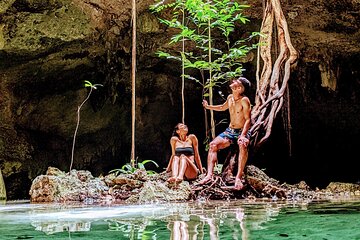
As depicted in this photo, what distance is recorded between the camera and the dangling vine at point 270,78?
16.8 feet

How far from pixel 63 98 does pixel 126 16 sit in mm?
2584

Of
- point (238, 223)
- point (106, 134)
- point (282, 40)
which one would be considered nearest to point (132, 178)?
point (282, 40)

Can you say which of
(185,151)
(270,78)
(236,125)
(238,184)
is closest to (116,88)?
(185,151)

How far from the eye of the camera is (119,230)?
1572mm

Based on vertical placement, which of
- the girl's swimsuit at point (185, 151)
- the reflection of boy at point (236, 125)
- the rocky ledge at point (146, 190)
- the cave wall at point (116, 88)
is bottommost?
the rocky ledge at point (146, 190)

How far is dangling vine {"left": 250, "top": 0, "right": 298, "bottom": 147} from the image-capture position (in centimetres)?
513

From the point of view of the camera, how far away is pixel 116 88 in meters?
9.66

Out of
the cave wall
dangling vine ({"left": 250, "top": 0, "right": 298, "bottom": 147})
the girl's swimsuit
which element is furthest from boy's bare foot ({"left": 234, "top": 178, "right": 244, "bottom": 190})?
the cave wall

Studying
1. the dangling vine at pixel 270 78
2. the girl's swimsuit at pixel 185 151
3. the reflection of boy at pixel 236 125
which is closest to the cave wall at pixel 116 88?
the dangling vine at pixel 270 78

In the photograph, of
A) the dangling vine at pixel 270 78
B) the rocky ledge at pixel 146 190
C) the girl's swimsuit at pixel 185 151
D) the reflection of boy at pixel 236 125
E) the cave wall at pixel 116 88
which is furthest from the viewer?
the cave wall at pixel 116 88

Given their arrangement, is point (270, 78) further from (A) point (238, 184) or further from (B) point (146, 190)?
(B) point (146, 190)

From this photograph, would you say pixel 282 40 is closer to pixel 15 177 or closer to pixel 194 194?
pixel 194 194

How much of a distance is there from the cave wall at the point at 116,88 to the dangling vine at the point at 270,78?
1.15 metres

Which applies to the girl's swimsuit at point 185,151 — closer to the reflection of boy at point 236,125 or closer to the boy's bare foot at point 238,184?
the reflection of boy at point 236,125
